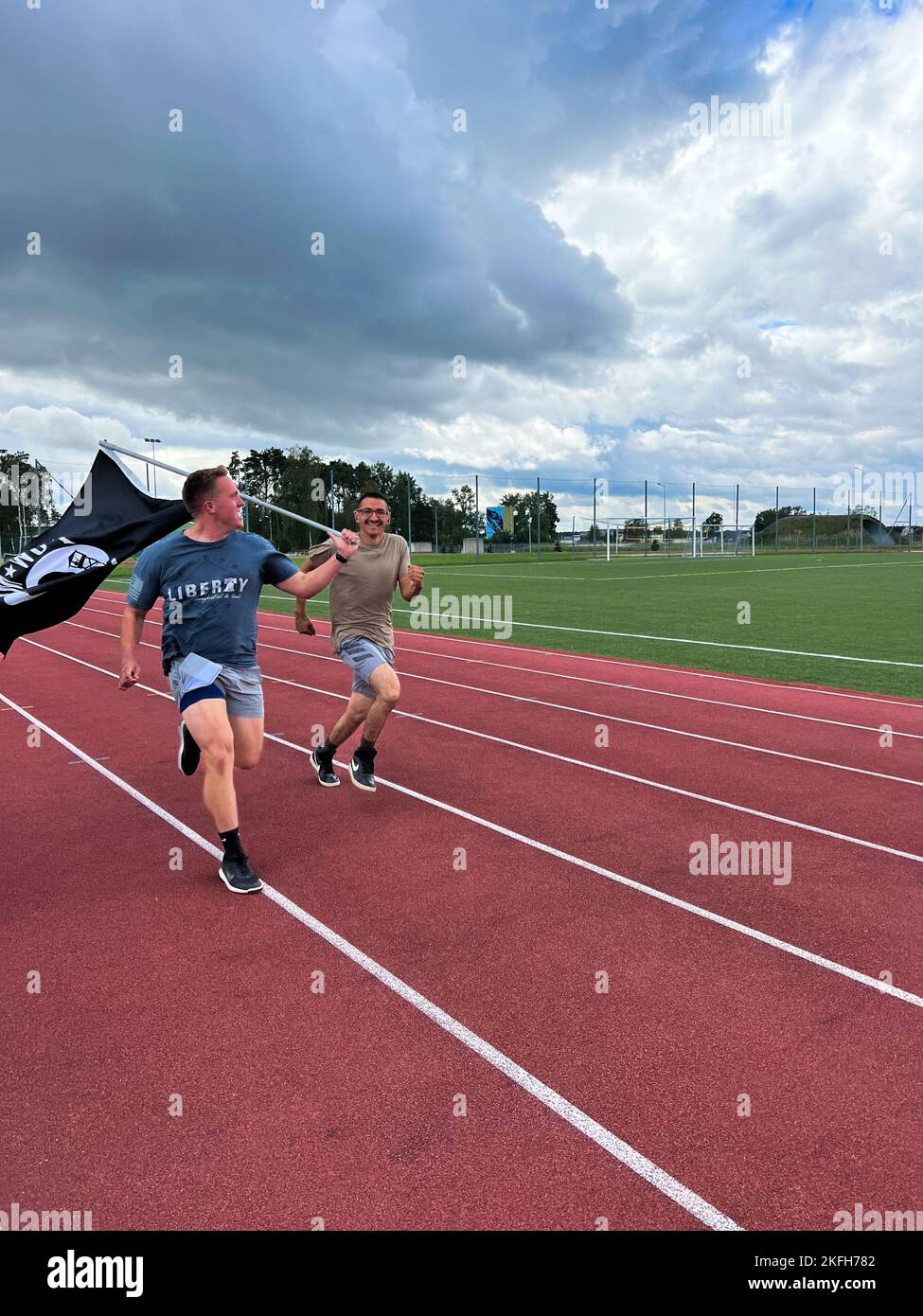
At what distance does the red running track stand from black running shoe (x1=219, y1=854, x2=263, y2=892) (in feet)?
0.27

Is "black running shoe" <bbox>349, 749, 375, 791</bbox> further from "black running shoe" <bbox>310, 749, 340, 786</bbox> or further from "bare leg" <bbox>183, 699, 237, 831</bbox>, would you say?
"bare leg" <bbox>183, 699, 237, 831</bbox>

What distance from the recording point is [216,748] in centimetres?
464

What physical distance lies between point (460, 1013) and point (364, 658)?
350 cm

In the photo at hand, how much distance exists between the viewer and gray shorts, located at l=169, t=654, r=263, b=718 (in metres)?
4.74

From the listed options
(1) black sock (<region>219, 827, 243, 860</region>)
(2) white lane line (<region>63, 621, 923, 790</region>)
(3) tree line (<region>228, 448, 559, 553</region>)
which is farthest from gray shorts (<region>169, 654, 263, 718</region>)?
(3) tree line (<region>228, 448, 559, 553</region>)

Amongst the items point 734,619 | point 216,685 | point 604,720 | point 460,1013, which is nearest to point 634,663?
point 604,720

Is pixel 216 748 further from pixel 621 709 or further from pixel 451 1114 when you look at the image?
pixel 621 709

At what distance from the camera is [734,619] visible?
19.2m

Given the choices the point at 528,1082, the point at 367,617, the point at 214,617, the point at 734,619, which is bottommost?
the point at 528,1082

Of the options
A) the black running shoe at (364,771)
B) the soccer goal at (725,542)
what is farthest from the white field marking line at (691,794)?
the soccer goal at (725,542)

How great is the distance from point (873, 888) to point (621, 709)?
16.4 ft

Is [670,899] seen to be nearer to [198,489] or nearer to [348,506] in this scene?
[198,489]
